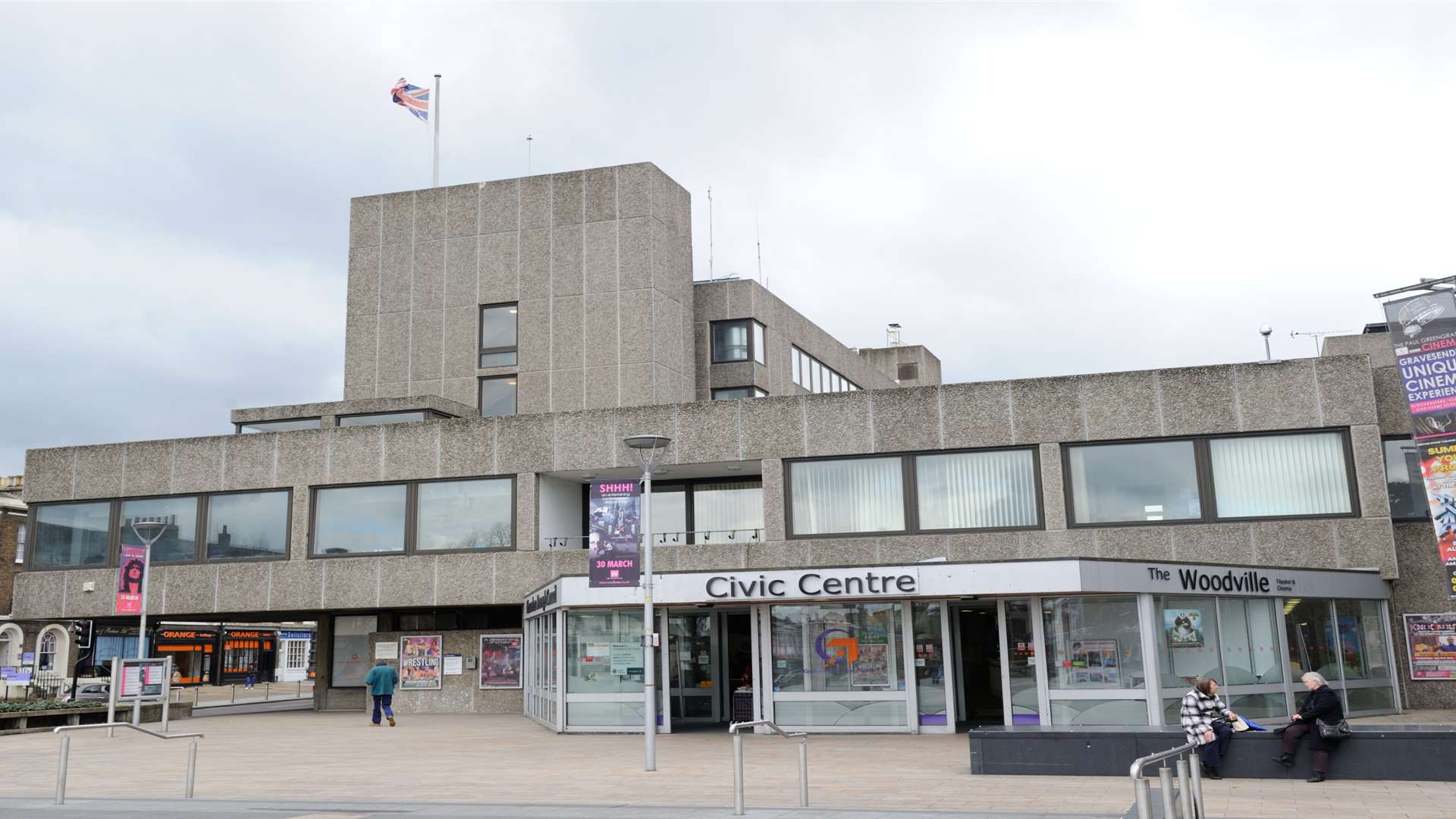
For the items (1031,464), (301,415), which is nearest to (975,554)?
(1031,464)

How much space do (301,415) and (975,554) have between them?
18.0 metres

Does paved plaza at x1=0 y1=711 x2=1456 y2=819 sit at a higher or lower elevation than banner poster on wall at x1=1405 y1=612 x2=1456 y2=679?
lower

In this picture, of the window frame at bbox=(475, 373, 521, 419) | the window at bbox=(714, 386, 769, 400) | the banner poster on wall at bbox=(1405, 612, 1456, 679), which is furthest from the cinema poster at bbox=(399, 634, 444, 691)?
the banner poster on wall at bbox=(1405, 612, 1456, 679)

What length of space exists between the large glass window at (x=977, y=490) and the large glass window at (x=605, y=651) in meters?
6.71

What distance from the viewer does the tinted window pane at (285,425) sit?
32125 millimetres

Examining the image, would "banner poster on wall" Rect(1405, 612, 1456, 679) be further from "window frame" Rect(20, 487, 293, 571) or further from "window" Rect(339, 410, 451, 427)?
"window frame" Rect(20, 487, 293, 571)

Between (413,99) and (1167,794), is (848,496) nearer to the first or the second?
(1167,794)

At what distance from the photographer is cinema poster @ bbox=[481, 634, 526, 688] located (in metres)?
29.4

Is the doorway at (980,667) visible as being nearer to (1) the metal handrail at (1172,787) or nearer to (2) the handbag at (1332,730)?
(2) the handbag at (1332,730)

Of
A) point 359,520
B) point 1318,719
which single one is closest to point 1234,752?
point 1318,719

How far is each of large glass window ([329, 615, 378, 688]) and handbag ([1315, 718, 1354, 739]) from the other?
26.2 m

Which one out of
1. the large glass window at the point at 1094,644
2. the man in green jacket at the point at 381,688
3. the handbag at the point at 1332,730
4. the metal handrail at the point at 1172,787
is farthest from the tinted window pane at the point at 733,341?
the metal handrail at the point at 1172,787

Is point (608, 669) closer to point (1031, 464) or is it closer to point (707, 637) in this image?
point (707, 637)

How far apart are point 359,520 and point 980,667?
14929 millimetres
